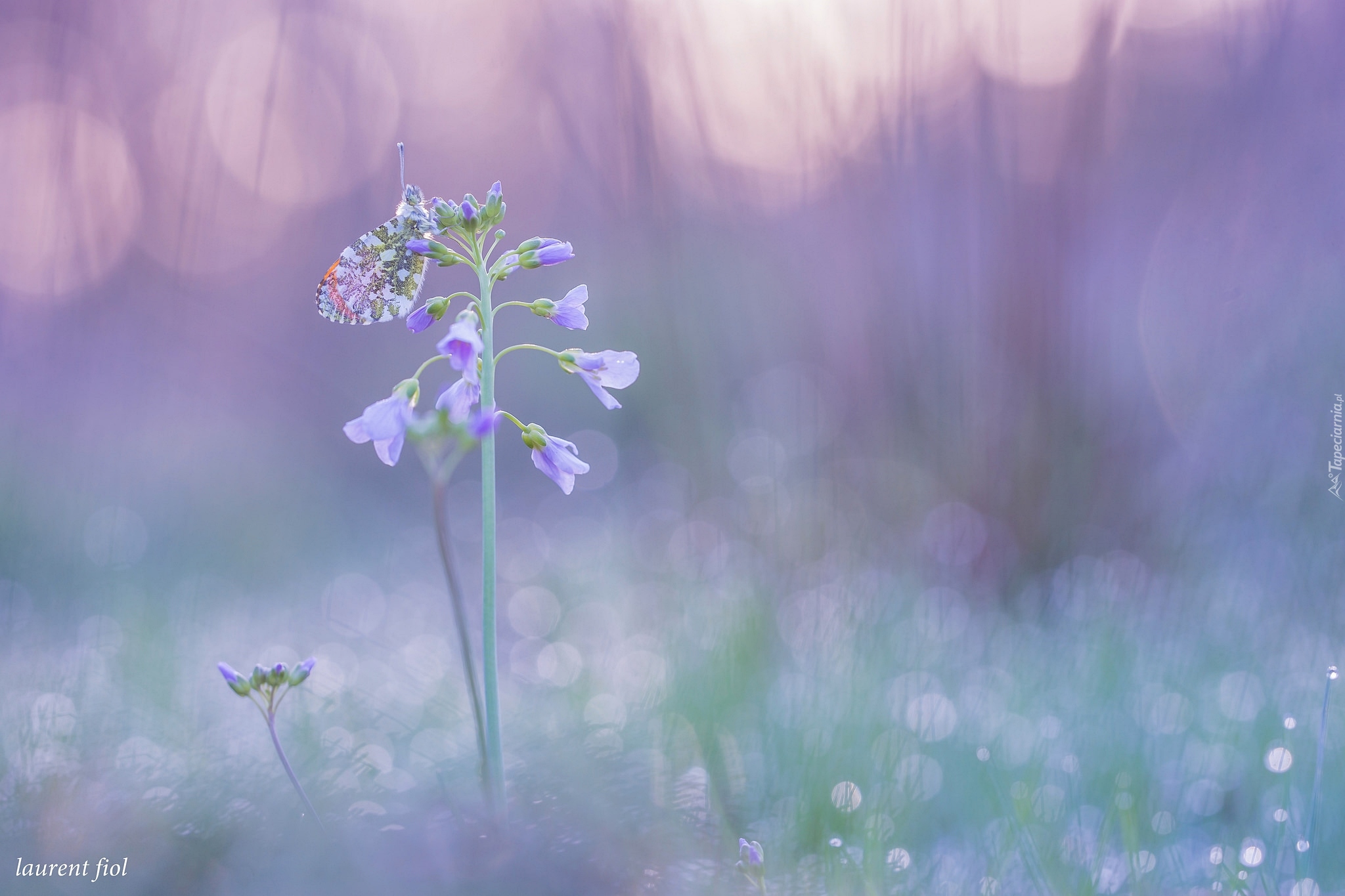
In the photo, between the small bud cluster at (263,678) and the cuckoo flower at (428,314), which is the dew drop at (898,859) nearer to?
the small bud cluster at (263,678)

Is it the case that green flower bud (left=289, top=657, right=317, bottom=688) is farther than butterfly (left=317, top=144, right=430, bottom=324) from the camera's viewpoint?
No

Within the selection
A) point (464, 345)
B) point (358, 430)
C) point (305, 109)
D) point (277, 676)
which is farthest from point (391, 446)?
point (305, 109)

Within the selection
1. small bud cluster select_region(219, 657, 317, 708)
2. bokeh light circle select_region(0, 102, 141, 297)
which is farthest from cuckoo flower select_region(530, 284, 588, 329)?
bokeh light circle select_region(0, 102, 141, 297)

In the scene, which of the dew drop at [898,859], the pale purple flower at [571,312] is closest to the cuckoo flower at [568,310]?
the pale purple flower at [571,312]

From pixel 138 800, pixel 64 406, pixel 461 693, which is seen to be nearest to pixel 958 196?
pixel 461 693

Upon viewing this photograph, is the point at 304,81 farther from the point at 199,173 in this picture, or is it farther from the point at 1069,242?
the point at 1069,242

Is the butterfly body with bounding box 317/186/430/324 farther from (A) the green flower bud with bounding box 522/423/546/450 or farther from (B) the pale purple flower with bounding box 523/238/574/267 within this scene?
(A) the green flower bud with bounding box 522/423/546/450

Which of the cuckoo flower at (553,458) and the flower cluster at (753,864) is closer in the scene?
the flower cluster at (753,864)
